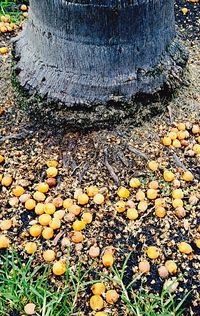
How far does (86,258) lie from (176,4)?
11.1ft

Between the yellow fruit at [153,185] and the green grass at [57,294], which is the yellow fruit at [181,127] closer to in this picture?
the yellow fruit at [153,185]

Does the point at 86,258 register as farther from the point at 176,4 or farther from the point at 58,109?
the point at 176,4

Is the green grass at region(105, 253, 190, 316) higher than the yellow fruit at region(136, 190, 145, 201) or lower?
lower

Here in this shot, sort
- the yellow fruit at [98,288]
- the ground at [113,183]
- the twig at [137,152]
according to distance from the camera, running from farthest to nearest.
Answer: the twig at [137,152], the ground at [113,183], the yellow fruit at [98,288]

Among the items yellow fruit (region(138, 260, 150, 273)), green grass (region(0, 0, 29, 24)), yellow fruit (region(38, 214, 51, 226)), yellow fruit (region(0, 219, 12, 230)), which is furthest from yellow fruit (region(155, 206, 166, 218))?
green grass (region(0, 0, 29, 24))

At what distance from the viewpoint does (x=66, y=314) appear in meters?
2.37

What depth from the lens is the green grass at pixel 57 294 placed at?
2355 millimetres

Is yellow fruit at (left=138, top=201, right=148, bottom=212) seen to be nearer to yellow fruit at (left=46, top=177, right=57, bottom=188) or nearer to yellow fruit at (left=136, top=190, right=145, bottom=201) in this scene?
yellow fruit at (left=136, top=190, right=145, bottom=201)

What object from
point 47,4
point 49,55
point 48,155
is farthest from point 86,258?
point 47,4

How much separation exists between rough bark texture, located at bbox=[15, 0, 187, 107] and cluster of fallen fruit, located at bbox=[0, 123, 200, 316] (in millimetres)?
510

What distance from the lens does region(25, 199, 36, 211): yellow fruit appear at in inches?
111

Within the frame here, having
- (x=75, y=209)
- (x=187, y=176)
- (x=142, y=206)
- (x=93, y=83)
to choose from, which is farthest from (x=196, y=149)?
(x=75, y=209)

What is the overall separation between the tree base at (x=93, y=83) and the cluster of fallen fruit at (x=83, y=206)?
1.47 ft

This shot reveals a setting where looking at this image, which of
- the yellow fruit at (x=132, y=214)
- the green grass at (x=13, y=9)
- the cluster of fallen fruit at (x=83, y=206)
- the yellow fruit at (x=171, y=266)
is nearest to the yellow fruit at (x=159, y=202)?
the cluster of fallen fruit at (x=83, y=206)
